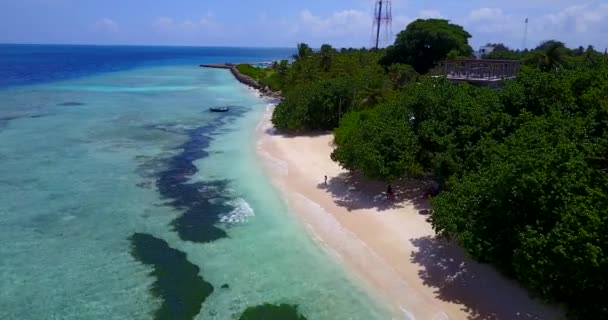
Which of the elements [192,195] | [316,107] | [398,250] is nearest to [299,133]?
[316,107]

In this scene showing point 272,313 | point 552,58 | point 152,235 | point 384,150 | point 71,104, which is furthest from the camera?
point 71,104

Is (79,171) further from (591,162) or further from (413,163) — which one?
(591,162)

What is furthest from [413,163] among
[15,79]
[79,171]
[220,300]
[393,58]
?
[15,79]

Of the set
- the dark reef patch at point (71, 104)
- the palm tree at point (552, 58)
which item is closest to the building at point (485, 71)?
the palm tree at point (552, 58)

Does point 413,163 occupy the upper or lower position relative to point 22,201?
upper

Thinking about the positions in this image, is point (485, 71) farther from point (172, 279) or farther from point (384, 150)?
point (172, 279)
